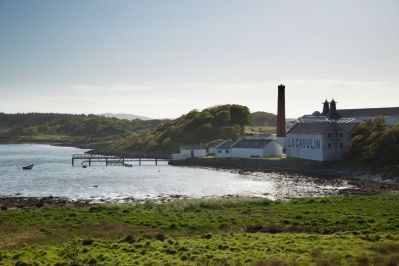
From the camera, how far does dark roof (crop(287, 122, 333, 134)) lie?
9166 cm

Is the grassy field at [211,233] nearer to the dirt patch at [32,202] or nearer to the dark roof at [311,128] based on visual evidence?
the dirt patch at [32,202]

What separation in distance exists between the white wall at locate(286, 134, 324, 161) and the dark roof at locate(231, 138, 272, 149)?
577 cm

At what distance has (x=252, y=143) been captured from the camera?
364 feet

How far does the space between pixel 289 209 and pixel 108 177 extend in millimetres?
53007

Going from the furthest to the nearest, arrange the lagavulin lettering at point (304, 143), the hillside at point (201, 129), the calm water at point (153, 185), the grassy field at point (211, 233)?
1. the hillside at point (201, 129)
2. the lagavulin lettering at point (304, 143)
3. the calm water at point (153, 185)
4. the grassy field at point (211, 233)

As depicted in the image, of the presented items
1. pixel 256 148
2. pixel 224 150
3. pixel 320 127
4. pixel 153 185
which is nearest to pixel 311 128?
pixel 320 127

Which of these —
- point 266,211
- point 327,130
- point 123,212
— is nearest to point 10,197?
point 123,212

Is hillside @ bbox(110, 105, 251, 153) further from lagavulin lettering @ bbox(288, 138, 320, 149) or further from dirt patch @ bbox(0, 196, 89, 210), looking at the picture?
dirt patch @ bbox(0, 196, 89, 210)

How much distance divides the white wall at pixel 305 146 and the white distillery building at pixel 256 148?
12.3ft

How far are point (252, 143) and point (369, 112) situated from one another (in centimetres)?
3139

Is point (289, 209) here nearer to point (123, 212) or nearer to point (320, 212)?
point (320, 212)

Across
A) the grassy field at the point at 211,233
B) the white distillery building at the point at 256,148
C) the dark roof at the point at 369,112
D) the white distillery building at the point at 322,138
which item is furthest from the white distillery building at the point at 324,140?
the grassy field at the point at 211,233

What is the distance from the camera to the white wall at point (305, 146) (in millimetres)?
91250

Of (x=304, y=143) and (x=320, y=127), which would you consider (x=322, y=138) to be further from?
(x=304, y=143)
